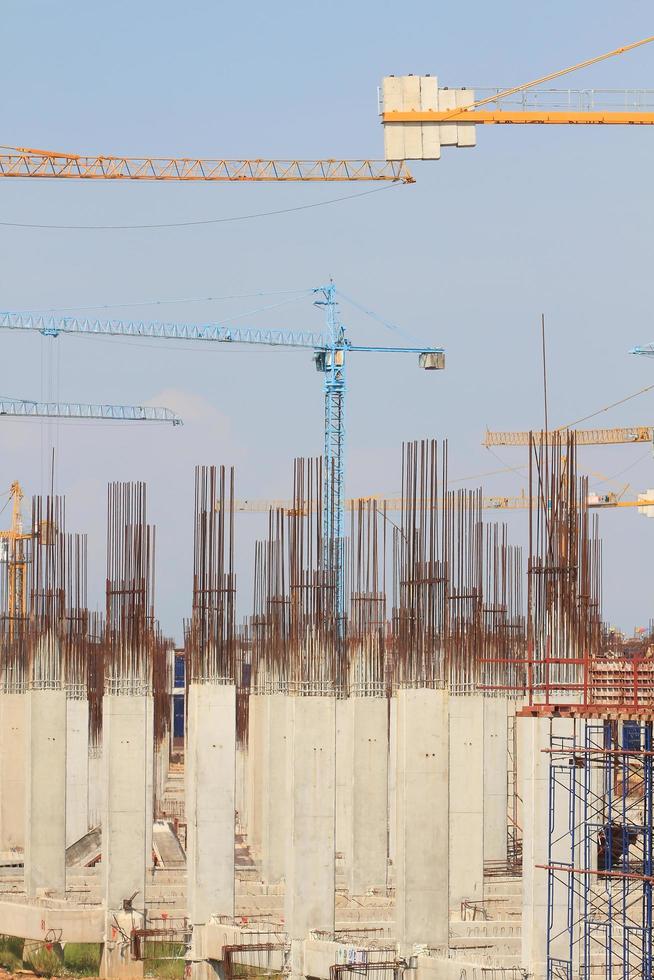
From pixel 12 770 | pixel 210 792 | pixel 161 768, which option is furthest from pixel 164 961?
pixel 161 768

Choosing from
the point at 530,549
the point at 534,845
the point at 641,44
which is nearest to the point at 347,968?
the point at 534,845

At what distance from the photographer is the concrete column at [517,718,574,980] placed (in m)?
21.0

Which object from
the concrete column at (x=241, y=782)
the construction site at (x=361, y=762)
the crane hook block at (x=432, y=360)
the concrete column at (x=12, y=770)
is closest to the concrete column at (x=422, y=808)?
the construction site at (x=361, y=762)

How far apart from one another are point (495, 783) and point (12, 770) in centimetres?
1050

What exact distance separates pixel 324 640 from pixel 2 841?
15.5 metres

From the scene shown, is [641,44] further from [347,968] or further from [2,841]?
[347,968]

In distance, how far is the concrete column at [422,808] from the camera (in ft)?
A: 79.4

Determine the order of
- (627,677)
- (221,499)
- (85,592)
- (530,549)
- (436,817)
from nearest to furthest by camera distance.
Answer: (627,677) → (530,549) → (436,817) → (221,499) → (85,592)

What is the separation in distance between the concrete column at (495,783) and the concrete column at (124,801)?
8.14 meters

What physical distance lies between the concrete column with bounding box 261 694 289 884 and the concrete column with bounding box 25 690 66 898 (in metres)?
3.47

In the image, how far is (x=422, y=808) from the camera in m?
24.5

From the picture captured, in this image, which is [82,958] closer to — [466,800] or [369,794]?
[369,794]

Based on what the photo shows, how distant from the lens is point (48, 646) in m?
31.9

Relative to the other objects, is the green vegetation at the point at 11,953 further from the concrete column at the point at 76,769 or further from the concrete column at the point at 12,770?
the concrete column at the point at 76,769
